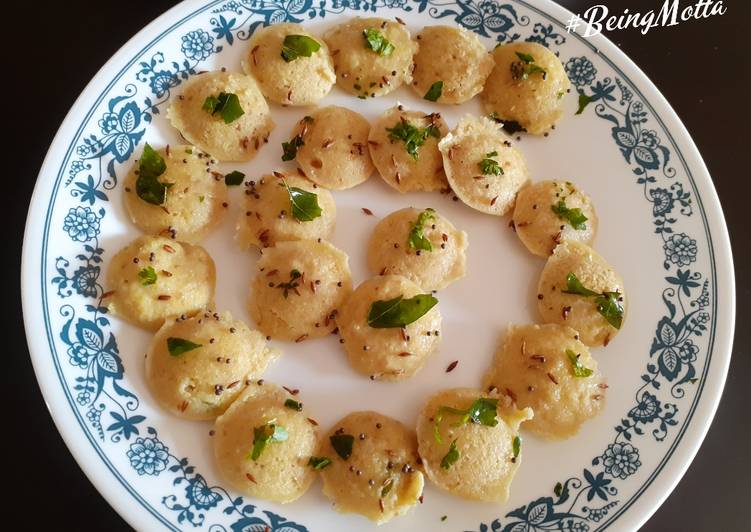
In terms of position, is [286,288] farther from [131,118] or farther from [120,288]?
[131,118]

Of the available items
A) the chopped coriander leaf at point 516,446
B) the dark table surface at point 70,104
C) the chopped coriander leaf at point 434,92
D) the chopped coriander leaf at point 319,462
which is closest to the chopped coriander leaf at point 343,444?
the chopped coriander leaf at point 319,462

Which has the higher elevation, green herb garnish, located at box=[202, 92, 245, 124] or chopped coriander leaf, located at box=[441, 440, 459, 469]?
green herb garnish, located at box=[202, 92, 245, 124]

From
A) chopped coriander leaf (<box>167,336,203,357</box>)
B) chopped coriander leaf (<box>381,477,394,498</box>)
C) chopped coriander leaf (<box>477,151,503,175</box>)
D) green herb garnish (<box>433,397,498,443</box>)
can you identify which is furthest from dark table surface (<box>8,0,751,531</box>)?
chopped coriander leaf (<box>477,151,503,175</box>)

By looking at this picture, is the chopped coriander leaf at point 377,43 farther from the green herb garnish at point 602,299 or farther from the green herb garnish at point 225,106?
the green herb garnish at point 602,299

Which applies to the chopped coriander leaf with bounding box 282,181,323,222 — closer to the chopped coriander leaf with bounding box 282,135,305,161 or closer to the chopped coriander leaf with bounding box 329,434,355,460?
the chopped coriander leaf with bounding box 282,135,305,161

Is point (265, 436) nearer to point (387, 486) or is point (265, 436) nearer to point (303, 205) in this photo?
point (387, 486)

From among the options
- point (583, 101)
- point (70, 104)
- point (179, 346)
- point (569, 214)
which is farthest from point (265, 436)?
point (583, 101)

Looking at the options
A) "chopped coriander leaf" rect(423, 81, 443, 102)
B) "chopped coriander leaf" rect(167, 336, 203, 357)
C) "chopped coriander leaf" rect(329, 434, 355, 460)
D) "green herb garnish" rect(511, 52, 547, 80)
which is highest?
"green herb garnish" rect(511, 52, 547, 80)
